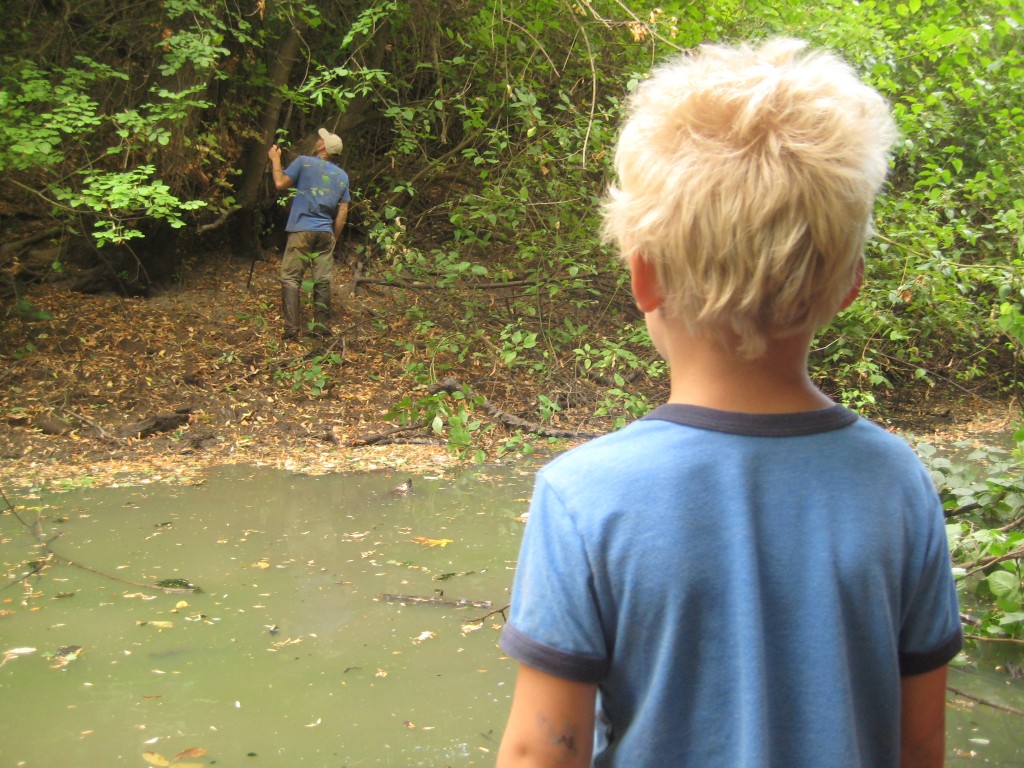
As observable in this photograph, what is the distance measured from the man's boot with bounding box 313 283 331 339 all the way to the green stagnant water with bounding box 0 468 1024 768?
397 cm

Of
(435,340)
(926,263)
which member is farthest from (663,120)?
(435,340)

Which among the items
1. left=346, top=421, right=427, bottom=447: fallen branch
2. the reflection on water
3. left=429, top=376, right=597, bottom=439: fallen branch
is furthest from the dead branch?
left=346, top=421, right=427, bottom=447: fallen branch

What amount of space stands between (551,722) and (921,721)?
0.49 m

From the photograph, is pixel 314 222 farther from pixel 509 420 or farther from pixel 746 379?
pixel 746 379

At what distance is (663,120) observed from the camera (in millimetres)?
1107

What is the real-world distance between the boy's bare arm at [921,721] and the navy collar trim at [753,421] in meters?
0.36

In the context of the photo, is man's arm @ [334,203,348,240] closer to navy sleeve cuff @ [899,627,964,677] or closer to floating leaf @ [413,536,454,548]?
floating leaf @ [413,536,454,548]

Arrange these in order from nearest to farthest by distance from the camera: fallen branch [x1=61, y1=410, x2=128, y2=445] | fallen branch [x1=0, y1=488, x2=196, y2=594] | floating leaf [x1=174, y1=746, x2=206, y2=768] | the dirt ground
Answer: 1. floating leaf [x1=174, y1=746, x2=206, y2=768]
2. fallen branch [x1=0, y1=488, x2=196, y2=594]
3. the dirt ground
4. fallen branch [x1=61, y1=410, x2=128, y2=445]

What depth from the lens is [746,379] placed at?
3.60ft

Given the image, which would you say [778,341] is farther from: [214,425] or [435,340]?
[435,340]

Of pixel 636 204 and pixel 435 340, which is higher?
pixel 636 204

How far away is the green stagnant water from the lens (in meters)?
2.84

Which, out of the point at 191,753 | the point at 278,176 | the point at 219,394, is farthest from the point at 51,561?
the point at 278,176

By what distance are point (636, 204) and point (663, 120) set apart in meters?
0.11
